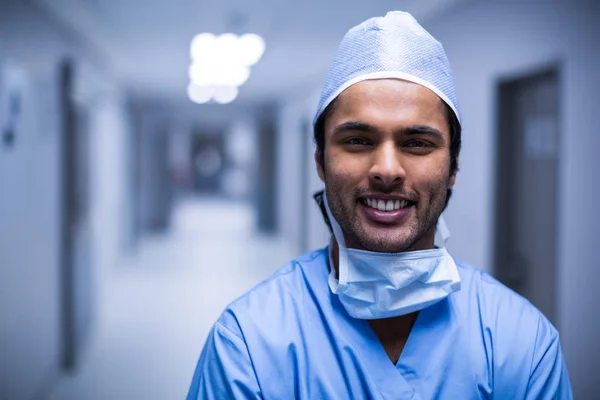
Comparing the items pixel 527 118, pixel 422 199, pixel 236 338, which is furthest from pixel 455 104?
pixel 527 118

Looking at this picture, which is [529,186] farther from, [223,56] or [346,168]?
[223,56]

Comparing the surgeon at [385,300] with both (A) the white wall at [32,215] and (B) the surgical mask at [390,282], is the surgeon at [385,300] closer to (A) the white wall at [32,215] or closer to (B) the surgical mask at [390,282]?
(B) the surgical mask at [390,282]

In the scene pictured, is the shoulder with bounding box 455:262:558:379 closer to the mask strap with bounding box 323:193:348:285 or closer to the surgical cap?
the mask strap with bounding box 323:193:348:285

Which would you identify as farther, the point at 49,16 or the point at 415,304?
the point at 49,16

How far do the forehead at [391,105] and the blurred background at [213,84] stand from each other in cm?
55

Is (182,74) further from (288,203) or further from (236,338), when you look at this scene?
(236,338)

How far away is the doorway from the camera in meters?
2.44

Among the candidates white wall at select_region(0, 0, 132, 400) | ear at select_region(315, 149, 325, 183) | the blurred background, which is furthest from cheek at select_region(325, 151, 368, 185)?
white wall at select_region(0, 0, 132, 400)

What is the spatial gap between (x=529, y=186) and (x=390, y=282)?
1.81 meters

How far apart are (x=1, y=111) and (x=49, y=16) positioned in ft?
3.06

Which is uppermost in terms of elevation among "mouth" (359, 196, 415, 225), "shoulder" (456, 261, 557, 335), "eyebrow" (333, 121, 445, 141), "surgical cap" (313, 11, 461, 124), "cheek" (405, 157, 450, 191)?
"surgical cap" (313, 11, 461, 124)

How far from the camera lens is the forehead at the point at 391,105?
38.0 inches

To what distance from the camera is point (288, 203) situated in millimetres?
7758

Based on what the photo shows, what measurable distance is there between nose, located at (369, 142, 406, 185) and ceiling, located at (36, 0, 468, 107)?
1409 mm
